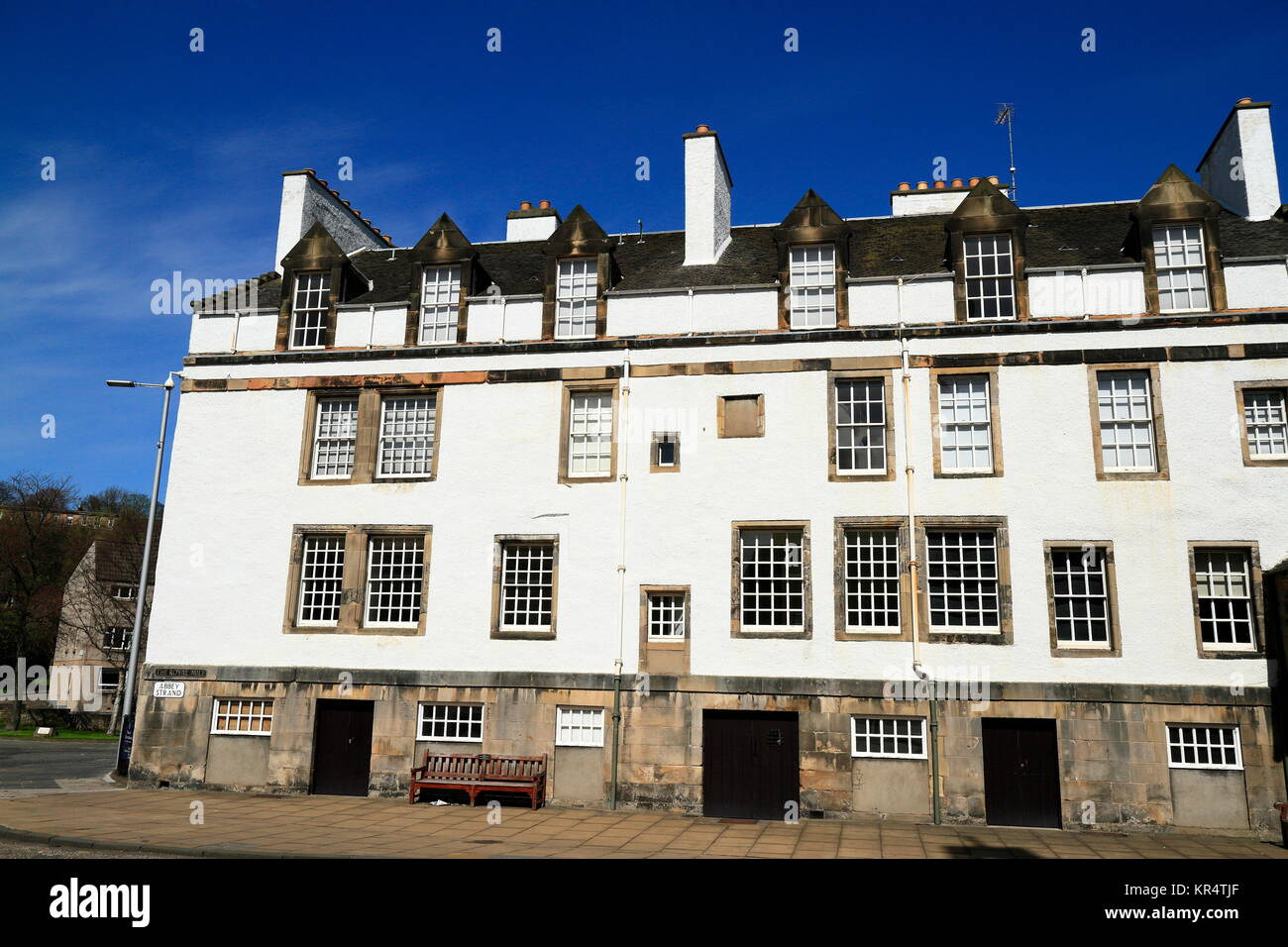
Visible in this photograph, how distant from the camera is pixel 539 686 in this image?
67.9ft

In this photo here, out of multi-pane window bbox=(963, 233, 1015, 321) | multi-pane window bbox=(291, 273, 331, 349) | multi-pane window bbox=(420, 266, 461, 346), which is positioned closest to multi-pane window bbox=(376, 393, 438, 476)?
multi-pane window bbox=(420, 266, 461, 346)

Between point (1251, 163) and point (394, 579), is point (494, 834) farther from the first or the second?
point (1251, 163)

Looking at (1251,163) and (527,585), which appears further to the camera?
(1251,163)

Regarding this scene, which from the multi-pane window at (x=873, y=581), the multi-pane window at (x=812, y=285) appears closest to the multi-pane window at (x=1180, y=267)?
the multi-pane window at (x=812, y=285)

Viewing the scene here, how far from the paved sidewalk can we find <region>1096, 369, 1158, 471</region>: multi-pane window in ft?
24.3

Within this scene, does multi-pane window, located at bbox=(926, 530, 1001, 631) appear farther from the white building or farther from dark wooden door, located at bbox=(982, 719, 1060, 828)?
dark wooden door, located at bbox=(982, 719, 1060, 828)

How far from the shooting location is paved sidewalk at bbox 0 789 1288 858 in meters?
14.6

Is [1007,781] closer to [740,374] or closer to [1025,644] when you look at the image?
[1025,644]

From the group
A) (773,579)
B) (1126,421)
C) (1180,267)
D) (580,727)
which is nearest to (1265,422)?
(1126,421)

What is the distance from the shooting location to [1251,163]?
22828mm

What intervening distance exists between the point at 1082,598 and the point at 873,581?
417 cm
